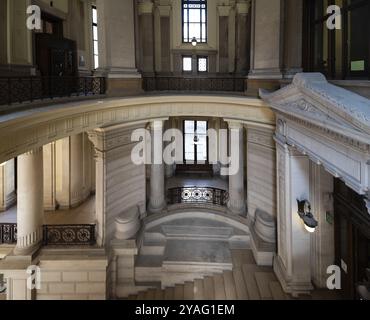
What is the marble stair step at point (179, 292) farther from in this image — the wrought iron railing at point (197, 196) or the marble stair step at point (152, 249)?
the wrought iron railing at point (197, 196)

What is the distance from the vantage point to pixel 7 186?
15.4 meters

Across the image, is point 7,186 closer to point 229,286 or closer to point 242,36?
point 229,286

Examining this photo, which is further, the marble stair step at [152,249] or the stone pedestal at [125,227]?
the marble stair step at [152,249]

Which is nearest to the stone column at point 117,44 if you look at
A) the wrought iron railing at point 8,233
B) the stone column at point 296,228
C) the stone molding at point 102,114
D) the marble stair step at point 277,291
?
the stone molding at point 102,114

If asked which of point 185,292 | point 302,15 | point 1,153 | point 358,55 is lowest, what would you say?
point 185,292

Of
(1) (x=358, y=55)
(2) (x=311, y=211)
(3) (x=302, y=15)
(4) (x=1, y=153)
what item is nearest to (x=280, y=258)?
(2) (x=311, y=211)

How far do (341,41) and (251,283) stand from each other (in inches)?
282

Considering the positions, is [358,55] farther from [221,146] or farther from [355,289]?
[221,146]

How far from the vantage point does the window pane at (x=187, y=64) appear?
2083 centimetres

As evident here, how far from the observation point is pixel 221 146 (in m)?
20.8

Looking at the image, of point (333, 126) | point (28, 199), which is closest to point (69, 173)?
point (28, 199)

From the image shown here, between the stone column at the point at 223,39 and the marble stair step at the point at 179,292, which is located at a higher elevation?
the stone column at the point at 223,39

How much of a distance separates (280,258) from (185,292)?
3213 millimetres

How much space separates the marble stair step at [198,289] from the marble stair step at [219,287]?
45cm
